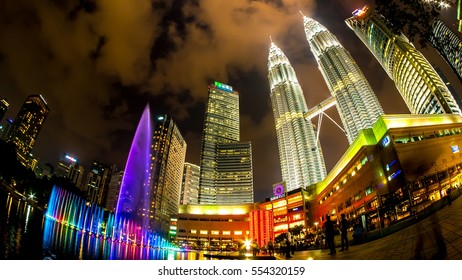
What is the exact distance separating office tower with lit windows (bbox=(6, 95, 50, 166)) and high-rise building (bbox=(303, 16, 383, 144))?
142743 millimetres

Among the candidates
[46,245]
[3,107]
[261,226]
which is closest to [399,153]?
[261,226]

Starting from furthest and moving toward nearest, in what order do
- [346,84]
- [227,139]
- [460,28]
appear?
1. [227,139]
2. [346,84]
3. [460,28]

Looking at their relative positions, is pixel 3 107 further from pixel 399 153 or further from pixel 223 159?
pixel 399 153

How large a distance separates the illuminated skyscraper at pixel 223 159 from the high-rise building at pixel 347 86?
67467 millimetres

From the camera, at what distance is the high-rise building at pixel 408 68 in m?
70.8

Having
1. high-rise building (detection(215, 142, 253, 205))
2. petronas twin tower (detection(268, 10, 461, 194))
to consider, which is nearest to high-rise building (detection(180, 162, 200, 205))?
high-rise building (detection(215, 142, 253, 205))

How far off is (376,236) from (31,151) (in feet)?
565

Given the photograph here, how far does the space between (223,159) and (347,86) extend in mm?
83216

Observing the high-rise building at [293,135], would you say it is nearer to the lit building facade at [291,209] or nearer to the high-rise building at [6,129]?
the lit building facade at [291,209]

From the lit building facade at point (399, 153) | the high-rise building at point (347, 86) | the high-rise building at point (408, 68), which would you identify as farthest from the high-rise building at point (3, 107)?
the high-rise building at point (408, 68)

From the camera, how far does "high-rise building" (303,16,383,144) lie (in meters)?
91.4
